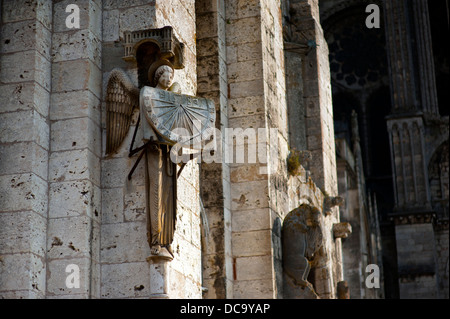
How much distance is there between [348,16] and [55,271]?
32.0 metres

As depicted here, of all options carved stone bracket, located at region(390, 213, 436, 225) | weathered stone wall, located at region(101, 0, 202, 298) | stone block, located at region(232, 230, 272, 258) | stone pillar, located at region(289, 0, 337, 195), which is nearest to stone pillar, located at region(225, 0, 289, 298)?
stone block, located at region(232, 230, 272, 258)

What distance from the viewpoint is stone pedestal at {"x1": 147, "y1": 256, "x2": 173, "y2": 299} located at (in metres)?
9.09

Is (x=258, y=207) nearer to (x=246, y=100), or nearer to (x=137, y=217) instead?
(x=246, y=100)

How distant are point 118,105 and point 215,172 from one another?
4097mm

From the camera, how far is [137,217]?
30.8ft

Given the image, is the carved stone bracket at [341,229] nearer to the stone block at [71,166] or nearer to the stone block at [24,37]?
the stone block at [71,166]

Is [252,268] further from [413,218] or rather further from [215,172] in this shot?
[413,218]

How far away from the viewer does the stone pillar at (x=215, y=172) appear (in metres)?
13.2

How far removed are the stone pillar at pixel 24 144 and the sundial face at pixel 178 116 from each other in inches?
39.3

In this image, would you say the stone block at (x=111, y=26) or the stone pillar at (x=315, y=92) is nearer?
the stone block at (x=111, y=26)

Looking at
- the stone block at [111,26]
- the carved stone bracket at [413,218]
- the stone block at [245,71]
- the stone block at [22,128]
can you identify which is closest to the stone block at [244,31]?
the stone block at [245,71]

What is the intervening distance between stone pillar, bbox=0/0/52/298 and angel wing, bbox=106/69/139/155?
0.55 m

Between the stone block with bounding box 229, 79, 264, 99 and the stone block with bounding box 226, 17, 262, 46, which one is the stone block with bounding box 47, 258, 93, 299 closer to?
the stone block with bounding box 229, 79, 264, 99
